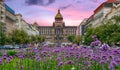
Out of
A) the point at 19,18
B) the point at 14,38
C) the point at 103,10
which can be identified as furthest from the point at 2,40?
the point at 19,18

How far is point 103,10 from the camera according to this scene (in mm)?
143500

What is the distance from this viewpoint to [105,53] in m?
12.7

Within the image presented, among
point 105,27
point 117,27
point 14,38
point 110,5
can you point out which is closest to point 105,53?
point 117,27

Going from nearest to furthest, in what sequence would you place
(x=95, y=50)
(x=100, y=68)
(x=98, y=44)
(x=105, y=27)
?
1. (x=98, y=44)
2. (x=100, y=68)
3. (x=95, y=50)
4. (x=105, y=27)

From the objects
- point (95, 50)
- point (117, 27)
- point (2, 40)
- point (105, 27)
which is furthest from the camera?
point (2, 40)

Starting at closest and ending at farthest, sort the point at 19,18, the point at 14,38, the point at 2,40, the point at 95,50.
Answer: the point at 95,50 < the point at 2,40 < the point at 14,38 < the point at 19,18

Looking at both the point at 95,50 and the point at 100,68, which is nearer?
the point at 100,68

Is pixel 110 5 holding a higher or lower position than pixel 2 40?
higher

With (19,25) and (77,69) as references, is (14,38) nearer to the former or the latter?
(19,25)

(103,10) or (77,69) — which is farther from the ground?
(103,10)

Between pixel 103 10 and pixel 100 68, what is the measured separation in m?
133

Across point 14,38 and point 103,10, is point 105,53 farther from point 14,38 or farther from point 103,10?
point 103,10

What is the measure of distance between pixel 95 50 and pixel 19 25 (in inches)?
6721

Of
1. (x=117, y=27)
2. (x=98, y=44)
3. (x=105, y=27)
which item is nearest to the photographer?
(x=98, y=44)
